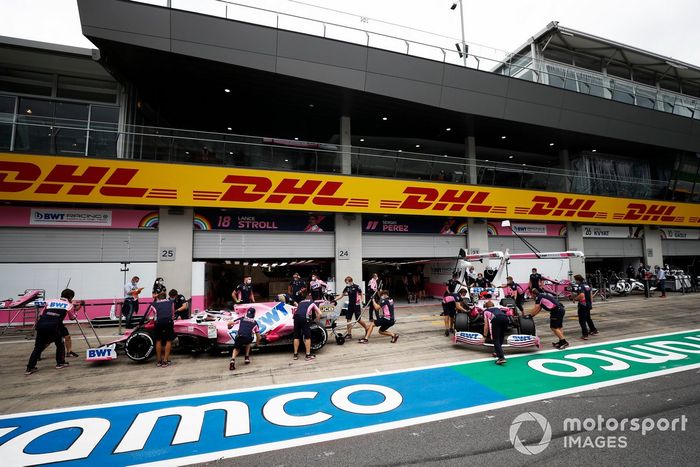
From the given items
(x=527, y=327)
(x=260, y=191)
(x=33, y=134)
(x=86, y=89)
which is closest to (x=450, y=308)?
(x=527, y=327)

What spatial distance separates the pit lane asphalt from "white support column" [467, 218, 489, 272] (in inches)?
496

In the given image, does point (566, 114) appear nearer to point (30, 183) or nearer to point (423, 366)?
point (423, 366)

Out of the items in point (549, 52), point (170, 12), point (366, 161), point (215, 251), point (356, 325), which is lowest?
point (356, 325)

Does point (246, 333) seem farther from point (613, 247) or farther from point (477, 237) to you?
point (613, 247)

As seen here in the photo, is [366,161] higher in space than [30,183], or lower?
higher

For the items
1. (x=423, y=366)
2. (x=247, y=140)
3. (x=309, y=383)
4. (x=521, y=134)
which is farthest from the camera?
(x=521, y=134)

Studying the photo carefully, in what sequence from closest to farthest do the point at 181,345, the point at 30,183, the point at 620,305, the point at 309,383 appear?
the point at 309,383 → the point at 181,345 → the point at 30,183 → the point at 620,305

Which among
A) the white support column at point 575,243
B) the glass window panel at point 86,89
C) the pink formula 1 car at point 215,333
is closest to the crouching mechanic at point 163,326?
the pink formula 1 car at point 215,333

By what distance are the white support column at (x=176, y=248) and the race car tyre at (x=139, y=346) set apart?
5801 millimetres

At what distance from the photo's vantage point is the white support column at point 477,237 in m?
17.2

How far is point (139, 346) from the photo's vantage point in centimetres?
728

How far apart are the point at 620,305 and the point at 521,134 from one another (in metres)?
10.1

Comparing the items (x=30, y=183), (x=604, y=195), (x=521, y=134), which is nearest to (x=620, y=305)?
(x=604, y=195)

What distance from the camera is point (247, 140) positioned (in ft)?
43.4
